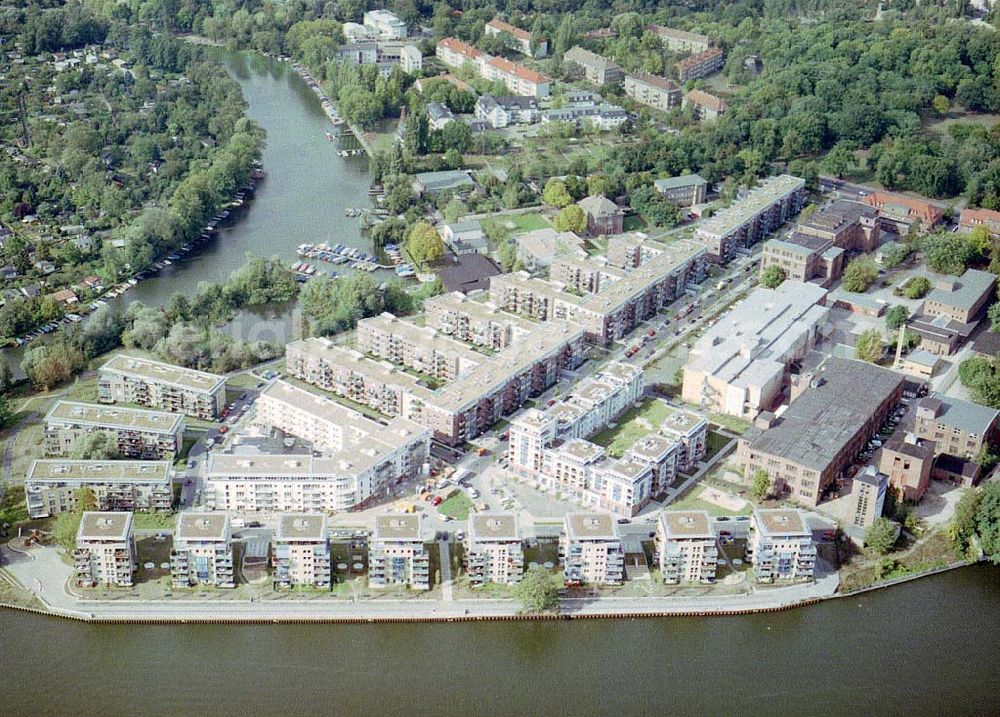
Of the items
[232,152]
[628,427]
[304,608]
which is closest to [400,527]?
[304,608]

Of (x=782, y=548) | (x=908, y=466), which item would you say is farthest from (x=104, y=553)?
(x=908, y=466)

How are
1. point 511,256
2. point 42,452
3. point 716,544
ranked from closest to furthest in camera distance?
point 716,544 < point 42,452 < point 511,256

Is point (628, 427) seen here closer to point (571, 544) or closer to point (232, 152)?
point (571, 544)

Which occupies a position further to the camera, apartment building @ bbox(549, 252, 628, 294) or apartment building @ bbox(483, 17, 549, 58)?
apartment building @ bbox(483, 17, 549, 58)

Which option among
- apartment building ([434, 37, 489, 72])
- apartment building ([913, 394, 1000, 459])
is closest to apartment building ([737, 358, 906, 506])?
apartment building ([913, 394, 1000, 459])

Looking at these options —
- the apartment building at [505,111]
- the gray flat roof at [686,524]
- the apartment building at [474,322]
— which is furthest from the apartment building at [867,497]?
the apartment building at [505,111]

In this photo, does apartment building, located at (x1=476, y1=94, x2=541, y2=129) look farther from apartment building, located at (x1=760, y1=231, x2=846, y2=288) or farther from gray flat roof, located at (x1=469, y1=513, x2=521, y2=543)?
gray flat roof, located at (x1=469, y1=513, x2=521, y2=543)
